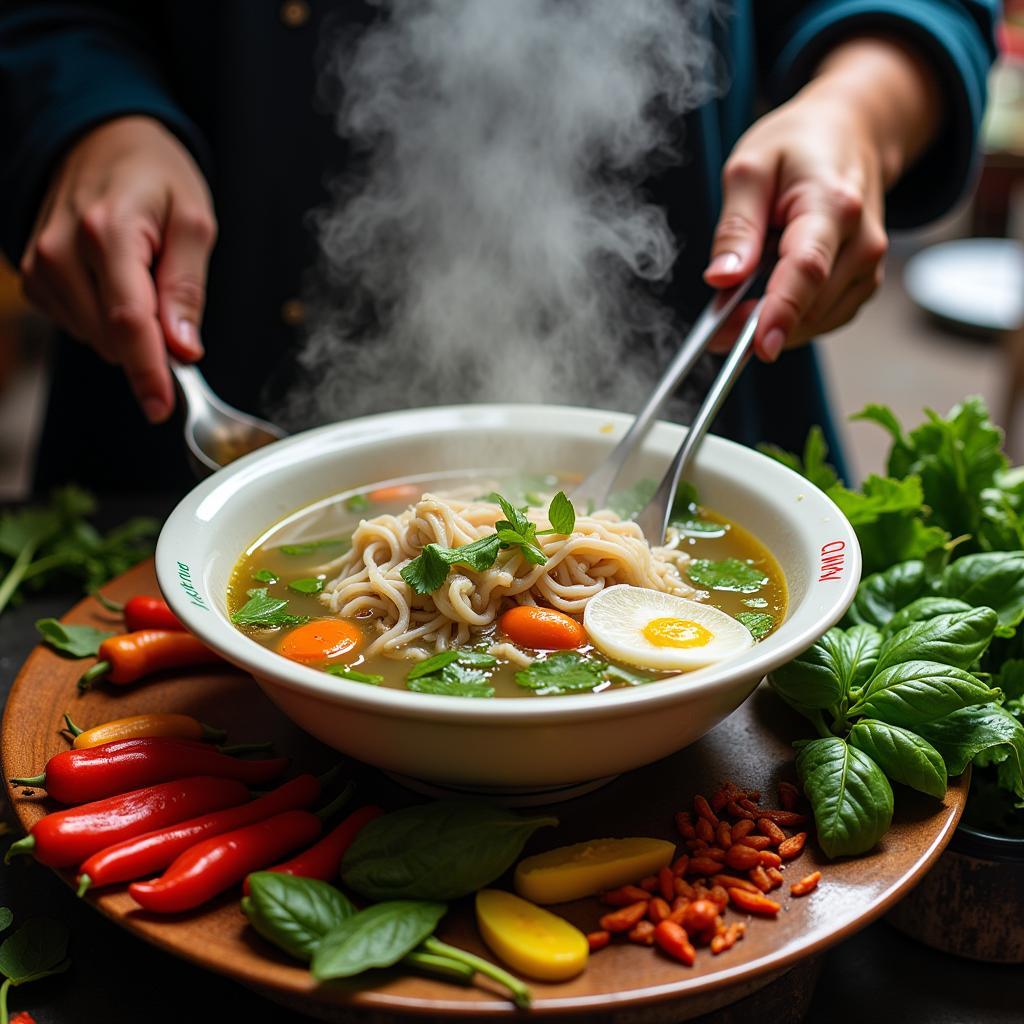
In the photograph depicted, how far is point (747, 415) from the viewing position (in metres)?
3.48

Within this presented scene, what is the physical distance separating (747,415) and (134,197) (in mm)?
1867

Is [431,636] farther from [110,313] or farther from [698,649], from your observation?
[110,313]

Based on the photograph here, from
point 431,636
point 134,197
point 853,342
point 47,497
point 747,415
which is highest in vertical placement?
point 134,197

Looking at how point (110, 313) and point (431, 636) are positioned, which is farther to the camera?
point (110, 313)

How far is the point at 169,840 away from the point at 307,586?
0.69m

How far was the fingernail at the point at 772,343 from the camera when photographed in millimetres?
2318

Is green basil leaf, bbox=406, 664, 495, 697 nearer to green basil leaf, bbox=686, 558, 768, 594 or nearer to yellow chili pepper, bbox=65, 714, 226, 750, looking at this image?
yellow chili pepper, bbox=65, 714, 226, 750

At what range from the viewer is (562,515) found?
6.74ft

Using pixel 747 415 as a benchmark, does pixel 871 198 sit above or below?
above

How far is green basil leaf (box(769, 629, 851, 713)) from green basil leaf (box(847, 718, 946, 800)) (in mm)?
82

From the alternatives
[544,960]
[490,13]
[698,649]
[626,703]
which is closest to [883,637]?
[698,649]

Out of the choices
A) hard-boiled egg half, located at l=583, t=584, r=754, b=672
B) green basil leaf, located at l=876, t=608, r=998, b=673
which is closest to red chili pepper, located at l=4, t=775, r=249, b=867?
hard-boiled egg half, located at l=583, t=584, r=754, b=672

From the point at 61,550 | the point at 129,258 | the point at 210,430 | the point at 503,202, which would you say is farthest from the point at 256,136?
the point at 61,550

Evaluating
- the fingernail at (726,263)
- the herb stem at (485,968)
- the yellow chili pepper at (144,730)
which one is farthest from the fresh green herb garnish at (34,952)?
the fingernail at (726,263)
